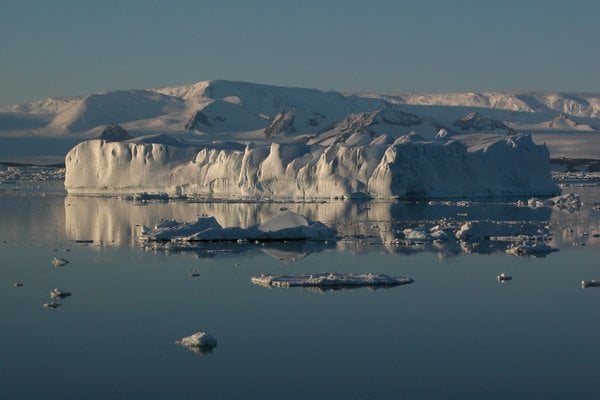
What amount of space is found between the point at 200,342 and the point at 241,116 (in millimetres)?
64299

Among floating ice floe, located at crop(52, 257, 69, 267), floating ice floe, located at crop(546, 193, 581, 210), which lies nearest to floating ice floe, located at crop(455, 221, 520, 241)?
floating ice floe, located at crop(52, 257, 69, 267)

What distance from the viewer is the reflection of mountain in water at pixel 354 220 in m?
15.8

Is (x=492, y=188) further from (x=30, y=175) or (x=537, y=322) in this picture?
(x=30, y=175)

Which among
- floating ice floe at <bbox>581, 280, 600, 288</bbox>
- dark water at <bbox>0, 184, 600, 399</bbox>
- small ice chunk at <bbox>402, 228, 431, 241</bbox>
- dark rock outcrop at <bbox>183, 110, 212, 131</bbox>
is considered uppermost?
dark rock outcrop at <bbox>183, 110, 212, 131</bbox>

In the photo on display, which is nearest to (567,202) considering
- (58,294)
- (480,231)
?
(480,231)

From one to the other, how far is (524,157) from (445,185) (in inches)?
124

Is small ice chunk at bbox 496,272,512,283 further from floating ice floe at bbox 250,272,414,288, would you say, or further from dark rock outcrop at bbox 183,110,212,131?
dark rock outcrop at bbox 183,110,212,131

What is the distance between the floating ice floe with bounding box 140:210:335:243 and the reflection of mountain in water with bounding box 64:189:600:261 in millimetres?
389

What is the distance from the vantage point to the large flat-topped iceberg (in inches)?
1129

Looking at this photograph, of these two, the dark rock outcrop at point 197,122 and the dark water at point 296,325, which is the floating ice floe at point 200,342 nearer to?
the dark water at point 296,325

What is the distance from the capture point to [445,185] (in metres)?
29.1

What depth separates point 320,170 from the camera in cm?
2969

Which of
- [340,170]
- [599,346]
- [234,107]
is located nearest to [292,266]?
[599,346]

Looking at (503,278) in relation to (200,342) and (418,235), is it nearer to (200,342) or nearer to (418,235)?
(418,235)
